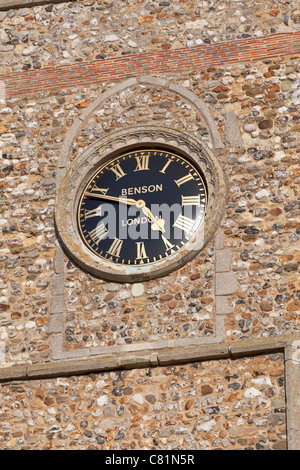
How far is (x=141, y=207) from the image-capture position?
18328 millimetres

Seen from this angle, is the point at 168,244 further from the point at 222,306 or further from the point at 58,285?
the point at 58,285

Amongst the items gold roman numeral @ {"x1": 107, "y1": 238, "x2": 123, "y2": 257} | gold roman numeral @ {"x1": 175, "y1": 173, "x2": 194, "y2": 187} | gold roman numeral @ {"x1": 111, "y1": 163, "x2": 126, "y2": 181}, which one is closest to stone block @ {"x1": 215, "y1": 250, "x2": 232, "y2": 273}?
gold roman numeral @ {"x1": 175, "y1": 173, "x2": 194, "y2": 187}

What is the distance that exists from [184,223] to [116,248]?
825mm

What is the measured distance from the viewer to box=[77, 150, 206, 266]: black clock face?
18.1 metres

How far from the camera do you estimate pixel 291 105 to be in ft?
60.8

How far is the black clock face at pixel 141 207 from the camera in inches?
711

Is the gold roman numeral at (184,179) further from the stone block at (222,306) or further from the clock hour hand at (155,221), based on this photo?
the stone block at (222,306)

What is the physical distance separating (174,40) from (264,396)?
16.2 ft

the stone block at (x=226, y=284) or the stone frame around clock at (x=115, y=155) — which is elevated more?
the stone frame around clock at (x=115, y=155)

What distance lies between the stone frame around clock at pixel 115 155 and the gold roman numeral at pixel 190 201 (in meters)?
0.13

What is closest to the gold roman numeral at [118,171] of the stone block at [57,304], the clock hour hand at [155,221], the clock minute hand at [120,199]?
the clock minute hand at [120,199]

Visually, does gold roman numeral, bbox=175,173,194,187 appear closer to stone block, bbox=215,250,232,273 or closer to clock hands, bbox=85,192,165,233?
clock hands, bbox=85,192,165,233
